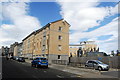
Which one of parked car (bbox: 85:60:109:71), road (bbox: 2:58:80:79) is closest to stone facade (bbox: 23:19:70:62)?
parked car (bbox: 85:60:109:71)

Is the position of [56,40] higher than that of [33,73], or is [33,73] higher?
[56,40]

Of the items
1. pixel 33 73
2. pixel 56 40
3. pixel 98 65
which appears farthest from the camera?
pixel 56 40

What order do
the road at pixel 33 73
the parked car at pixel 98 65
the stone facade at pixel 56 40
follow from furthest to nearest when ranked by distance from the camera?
1. the stone facade at pixel 56 40
2. the parked car at pixel 98 65
3. the road at pixel 33 73

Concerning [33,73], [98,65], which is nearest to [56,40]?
[98,65]

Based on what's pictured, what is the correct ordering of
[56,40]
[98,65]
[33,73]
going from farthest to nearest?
1. [56,40]
2. [98,65]
3. [33,73]

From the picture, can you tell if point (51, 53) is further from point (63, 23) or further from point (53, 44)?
point (63, 23)

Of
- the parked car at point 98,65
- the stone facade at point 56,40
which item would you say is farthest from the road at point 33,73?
the stone facade at point 56,40

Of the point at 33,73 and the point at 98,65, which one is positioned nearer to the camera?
the point at 33,73

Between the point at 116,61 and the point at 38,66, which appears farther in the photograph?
the point at 116,61

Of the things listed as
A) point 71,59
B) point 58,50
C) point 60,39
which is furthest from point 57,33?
point 71,59

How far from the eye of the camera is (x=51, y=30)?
4644cm

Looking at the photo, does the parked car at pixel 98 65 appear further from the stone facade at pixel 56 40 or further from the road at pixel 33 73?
the stone facade at pixel 56 40

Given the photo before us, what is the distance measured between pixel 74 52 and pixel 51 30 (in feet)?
219

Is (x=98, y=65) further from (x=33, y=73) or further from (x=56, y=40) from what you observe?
(x=56, y=40)
